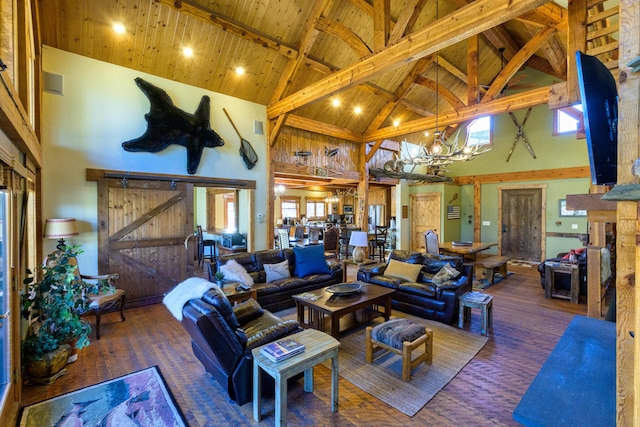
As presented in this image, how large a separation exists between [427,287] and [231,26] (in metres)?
5.12

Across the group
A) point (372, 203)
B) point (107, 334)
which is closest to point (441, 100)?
point (372, 203)

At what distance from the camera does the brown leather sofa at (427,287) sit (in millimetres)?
3895

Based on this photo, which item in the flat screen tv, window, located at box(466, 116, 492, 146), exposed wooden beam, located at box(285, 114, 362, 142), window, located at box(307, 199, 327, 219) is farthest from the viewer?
window, located at box(307, 199, 327, 219)

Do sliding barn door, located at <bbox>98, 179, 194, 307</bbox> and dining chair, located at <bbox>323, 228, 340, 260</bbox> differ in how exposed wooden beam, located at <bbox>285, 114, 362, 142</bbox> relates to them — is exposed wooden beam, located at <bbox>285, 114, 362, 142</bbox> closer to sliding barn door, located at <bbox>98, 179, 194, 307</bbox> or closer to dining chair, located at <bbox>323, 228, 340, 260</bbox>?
dining chair, located at <bbox>323, 228, 340, 260</bbox>

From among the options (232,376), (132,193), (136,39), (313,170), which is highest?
(136,39)

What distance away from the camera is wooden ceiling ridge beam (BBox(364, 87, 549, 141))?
5000 millimetres

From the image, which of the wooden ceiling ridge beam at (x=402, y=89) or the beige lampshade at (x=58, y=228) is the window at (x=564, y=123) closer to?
the wooden ceiling ridge beam at (x=402, y=89)

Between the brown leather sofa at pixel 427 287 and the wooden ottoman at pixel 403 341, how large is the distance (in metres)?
1.13

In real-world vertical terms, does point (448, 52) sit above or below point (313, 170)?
above

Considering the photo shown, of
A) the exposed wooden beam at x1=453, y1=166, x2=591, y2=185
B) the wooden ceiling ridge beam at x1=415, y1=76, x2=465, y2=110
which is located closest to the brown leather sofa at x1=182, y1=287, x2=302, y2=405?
the wooden ceiling ridge beam at x1=415, y1=76, x2=465, y2=110

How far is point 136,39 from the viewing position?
445 cm

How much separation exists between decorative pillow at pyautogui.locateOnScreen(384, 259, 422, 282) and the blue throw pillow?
1.08 metres

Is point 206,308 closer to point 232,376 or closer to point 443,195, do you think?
point 232,376

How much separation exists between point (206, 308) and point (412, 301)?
10.0ft
